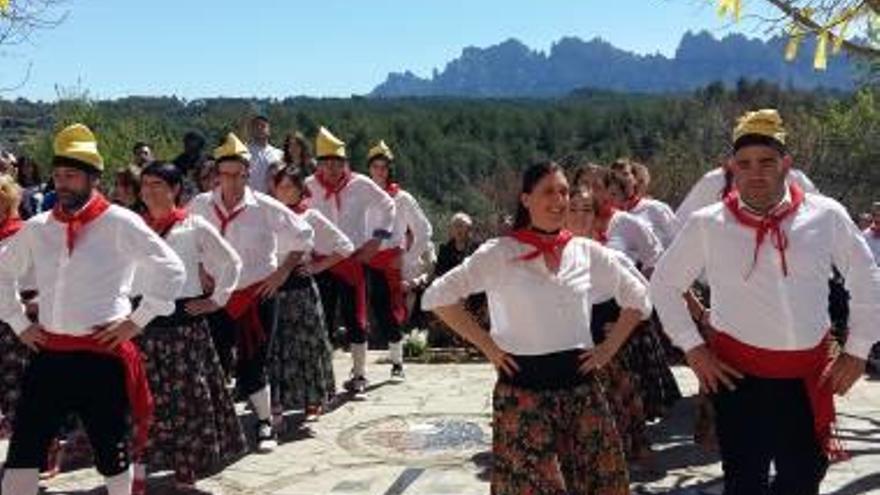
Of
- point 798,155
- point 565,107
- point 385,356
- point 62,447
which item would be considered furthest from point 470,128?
point 62,447

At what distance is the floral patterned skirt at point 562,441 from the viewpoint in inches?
182

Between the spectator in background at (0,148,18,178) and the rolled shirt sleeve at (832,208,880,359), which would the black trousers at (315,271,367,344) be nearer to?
the spectator in background at (0,148,18,178)

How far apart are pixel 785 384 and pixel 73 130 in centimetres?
328

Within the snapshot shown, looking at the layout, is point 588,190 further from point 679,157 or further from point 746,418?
point 679,157

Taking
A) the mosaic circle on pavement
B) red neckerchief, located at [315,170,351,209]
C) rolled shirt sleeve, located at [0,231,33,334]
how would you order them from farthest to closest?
red neckerchief, located at [315,170,351,209], the mosaic circle on pavement, rolled shirt sleeve, located at [0,231,33,334]

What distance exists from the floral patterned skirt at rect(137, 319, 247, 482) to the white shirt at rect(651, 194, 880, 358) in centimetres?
337

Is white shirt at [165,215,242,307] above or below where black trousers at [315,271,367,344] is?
above

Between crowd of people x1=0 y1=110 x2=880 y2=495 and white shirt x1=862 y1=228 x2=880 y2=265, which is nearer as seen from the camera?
crowd of people x1=0 y1=110 x2=880 y2=495

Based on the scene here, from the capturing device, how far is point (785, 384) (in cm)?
444

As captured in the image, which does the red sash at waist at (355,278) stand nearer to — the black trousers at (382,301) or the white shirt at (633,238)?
the black trousers at (382,301)

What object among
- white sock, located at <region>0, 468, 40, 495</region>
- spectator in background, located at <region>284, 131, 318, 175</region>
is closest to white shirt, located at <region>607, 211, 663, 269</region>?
white sock, located at <region>0, 468, 40, 495</region>

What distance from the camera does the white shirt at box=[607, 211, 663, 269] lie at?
6973 mm

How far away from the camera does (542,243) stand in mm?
4742

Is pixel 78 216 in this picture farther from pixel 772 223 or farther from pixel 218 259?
pixel 772 223
